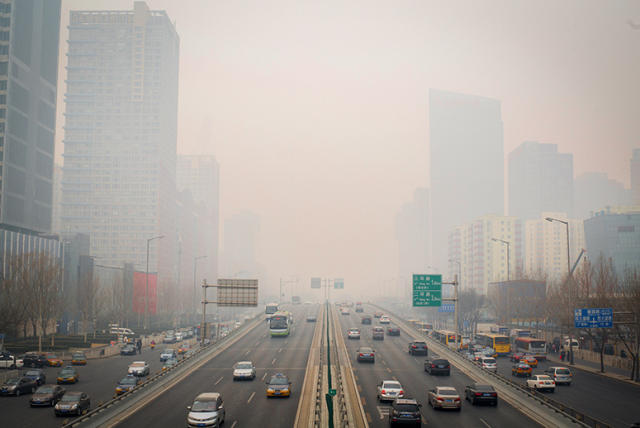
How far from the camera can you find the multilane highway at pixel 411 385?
3325cm

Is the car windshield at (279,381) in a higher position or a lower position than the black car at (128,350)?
higher

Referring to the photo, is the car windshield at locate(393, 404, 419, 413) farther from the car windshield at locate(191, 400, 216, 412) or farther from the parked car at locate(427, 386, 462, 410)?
the car windshield at locate(191, 400, 216, 412)

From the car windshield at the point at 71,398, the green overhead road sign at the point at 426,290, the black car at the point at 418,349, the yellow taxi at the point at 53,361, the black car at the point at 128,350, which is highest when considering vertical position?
the green overhead road sign at the point at 426,290

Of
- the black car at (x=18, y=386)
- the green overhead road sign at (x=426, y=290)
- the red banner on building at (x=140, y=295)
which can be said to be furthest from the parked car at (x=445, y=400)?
the red banner on building at (x=140, y=295)

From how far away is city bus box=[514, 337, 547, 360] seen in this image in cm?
7531

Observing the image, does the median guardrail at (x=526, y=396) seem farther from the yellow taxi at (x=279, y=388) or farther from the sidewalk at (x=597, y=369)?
the sidewalk at (x=597, y=369)

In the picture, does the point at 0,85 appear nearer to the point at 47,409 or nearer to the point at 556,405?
the point at 47,409

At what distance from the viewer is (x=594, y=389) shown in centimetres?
5000

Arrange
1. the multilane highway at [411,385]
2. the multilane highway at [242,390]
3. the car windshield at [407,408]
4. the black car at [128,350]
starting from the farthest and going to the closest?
the black car at [128,350] → the multilane highway at [242,390] → the multilane highway at [411,385] → the car windshield at [407,408]

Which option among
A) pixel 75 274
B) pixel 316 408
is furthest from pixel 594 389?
pixel 75 274

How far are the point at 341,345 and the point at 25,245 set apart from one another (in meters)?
79.4

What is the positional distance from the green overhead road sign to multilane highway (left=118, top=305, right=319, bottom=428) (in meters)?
14.1

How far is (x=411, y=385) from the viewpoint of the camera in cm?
4566

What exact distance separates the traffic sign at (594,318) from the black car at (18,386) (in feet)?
166
